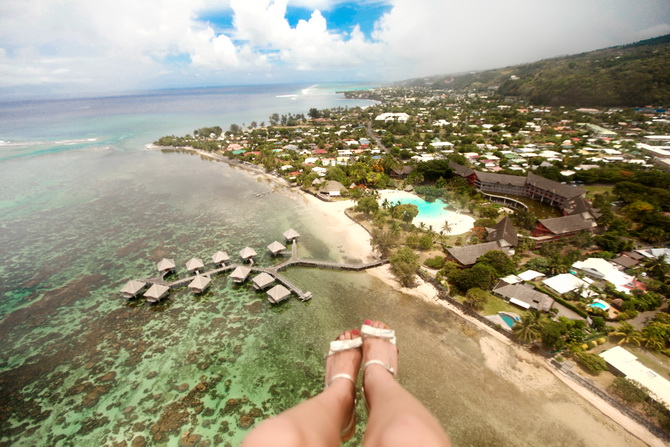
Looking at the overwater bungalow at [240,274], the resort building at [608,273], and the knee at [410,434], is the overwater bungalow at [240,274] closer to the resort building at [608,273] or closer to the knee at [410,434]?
the knee at [410,434]

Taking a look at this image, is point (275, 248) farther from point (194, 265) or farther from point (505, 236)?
point (505, 236)

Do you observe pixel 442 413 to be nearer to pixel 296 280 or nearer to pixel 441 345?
pixel 441 345

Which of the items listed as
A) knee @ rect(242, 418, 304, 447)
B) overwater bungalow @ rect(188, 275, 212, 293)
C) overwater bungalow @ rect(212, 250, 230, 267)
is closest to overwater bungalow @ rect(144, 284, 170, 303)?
overwater bungalow @ rect(188, 275, 212, 293)

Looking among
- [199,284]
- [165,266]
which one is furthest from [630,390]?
[165,266]

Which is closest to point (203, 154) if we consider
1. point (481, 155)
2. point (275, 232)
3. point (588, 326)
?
point (275, 232)

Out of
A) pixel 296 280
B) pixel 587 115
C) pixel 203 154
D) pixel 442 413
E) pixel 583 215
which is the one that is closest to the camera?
pixel 442 413

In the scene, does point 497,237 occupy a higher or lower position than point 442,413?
higher

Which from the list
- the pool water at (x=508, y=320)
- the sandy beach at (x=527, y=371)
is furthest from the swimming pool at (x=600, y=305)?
the sandy beach at (x=527, y=371)
